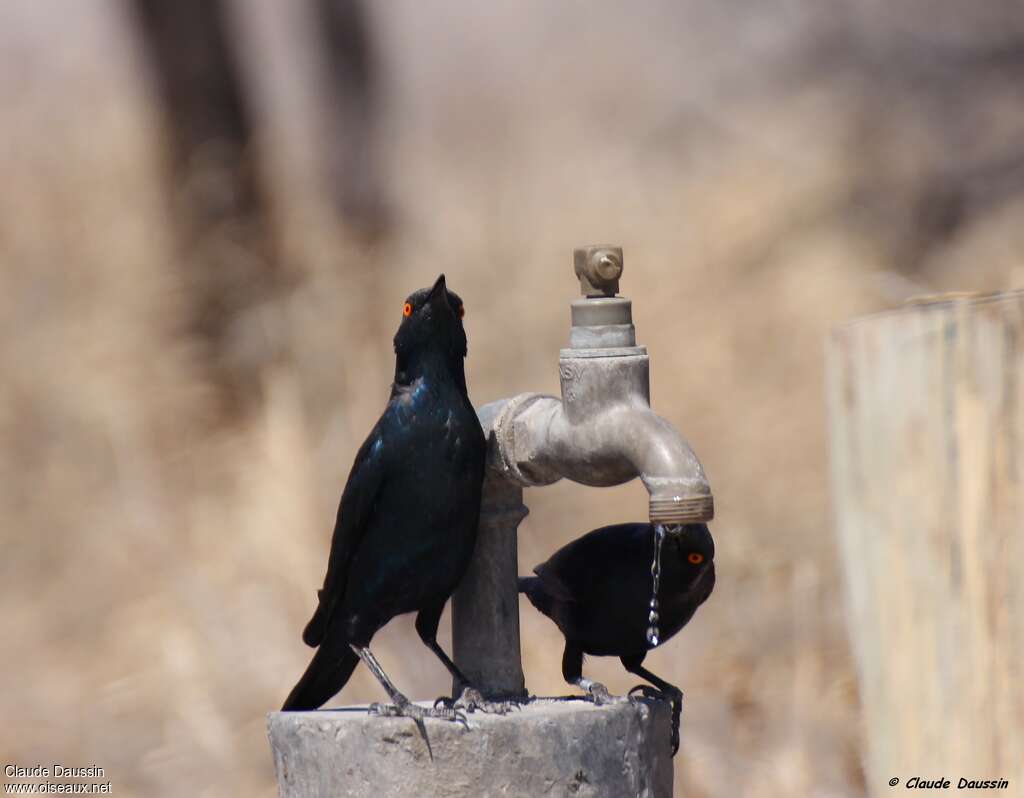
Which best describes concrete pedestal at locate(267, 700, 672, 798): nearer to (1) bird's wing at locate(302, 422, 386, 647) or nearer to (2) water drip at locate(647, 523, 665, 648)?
(2) water drip at locate(647, 523, 665, 648)

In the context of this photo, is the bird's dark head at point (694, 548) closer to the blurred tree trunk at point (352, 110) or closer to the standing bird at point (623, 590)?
the standing bird at point (623, 590)

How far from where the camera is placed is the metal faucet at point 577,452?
3.36 m

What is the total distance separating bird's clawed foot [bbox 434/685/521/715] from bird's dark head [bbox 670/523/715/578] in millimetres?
511

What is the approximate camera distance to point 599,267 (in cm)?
357

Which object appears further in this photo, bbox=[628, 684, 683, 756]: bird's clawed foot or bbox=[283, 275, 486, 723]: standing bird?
bbox=[628, 684, 683, 756]: bird's clawed foot

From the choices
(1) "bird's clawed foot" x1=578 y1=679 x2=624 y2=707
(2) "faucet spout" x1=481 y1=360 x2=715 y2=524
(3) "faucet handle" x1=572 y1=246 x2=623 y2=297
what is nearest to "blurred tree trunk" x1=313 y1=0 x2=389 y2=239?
(2) "faucet spout" x1=481 y1=360 x2=715 y2=524

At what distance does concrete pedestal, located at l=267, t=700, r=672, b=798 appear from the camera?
3.44m

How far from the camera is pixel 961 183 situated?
27.2ft

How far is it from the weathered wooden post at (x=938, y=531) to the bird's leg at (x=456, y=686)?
100 cm

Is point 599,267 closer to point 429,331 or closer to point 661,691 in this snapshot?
point 429,331

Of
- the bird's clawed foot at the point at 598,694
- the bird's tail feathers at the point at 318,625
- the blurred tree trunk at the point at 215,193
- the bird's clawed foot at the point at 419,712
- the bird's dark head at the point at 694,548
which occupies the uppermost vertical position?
the blurred tree trunk at the point at 215,193

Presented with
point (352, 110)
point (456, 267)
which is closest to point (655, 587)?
point (456, 267)

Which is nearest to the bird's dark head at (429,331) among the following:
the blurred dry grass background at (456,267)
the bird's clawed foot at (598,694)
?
the bird's clawed foot at (598,694)

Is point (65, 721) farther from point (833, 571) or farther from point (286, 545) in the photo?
point (833, 571)
